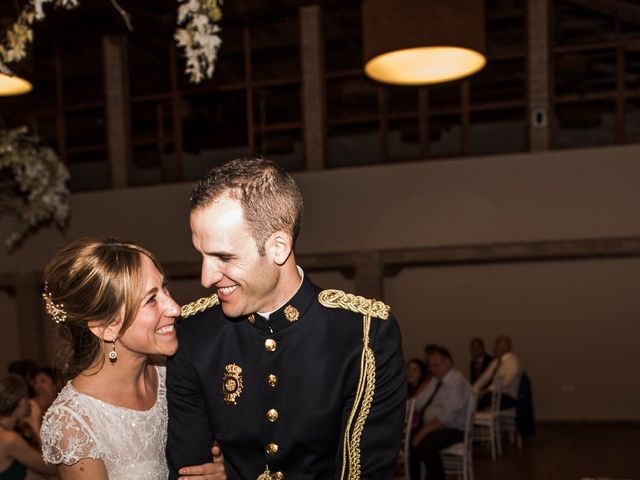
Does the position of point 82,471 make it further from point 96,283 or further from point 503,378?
point 503,378

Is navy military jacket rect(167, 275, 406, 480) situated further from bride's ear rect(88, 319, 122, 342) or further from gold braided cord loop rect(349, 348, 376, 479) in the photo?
bride's ear rect(88, 319, 122, 342)

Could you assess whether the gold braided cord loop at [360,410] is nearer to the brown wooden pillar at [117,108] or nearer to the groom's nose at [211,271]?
the groom's nose at [211,271]

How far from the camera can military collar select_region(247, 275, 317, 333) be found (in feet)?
6.40

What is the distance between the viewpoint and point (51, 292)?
7.92 feet

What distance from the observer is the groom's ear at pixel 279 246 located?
1771 millimetres

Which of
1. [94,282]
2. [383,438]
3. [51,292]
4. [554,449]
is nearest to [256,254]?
[383,438]

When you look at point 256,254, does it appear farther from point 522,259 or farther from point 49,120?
point 49,120

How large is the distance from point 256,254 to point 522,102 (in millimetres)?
9836

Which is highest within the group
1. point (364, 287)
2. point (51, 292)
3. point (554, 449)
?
point (51, 292)

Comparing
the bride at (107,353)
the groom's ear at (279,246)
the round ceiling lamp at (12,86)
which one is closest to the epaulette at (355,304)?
the groom's ear at (279,246)

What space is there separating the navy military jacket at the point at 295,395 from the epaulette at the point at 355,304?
14 mm

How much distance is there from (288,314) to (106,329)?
749 mm

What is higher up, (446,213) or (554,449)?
(446,213)

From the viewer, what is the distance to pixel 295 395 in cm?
192
